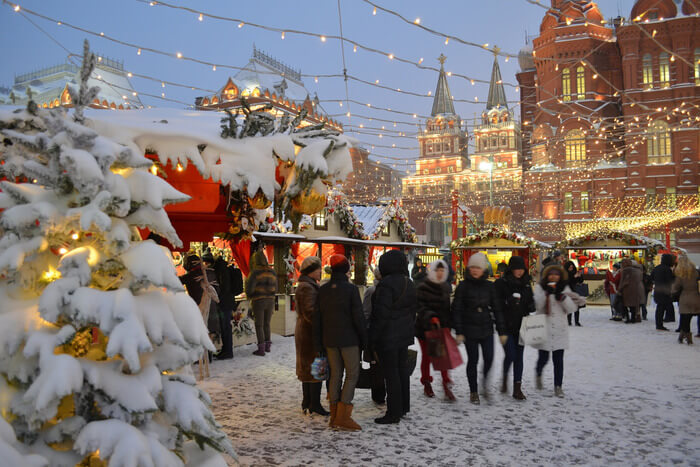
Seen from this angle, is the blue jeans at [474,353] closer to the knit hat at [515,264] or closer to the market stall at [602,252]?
the knit hat at [515,264]

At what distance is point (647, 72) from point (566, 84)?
20.5 feet

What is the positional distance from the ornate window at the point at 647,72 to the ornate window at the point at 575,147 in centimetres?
580

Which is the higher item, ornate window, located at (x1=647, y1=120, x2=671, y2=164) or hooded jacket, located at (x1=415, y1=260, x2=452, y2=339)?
ornate window, located at (x1=647, y1=120, x2=671, y2=164)

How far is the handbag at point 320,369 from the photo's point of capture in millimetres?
5637

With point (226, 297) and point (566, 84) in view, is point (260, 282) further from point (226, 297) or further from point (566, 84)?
point (566, 84)

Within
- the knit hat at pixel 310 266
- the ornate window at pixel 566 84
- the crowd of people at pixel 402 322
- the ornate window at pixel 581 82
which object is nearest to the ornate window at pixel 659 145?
the ornate window at pixel 581 82

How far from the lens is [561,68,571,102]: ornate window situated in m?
46.3

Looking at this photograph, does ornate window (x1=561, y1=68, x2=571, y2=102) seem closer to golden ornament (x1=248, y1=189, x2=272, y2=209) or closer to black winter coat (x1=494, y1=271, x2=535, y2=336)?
black winter coat (x1=494, y1=271, x2=535, y2=336)

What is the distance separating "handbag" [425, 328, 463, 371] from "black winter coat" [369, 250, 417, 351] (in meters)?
0.65

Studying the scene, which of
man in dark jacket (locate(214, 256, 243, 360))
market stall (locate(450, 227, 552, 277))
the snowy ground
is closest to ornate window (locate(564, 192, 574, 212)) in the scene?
market stall (locate(450, 227, 552, 277))

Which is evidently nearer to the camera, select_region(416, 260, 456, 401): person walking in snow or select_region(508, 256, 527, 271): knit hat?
select_region(416, 260, 456, 401): person walking in snow

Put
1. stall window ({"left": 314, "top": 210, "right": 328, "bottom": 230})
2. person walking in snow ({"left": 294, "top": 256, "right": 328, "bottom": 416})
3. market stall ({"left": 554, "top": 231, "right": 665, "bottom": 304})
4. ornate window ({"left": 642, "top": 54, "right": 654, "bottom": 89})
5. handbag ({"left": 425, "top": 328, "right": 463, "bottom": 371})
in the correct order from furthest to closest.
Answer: ornate window ({"left": 642, "top": 54, "right": 654, "bottom": 89}) → market stall ({"left": 554, "top": 231, "right": 665, "bottom": 304}) → stall window ({"left": 314, "top": 210, "right": 328, "bottom": 230}) → handbag ({"left": 425, "top": 328, "right": 463, "bottom": 371}) → person walking in snow ({"left": 294, "top": 256, "right": 328, "bottom": 416})

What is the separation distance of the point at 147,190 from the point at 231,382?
5.15 metres

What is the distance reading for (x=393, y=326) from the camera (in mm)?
5711
